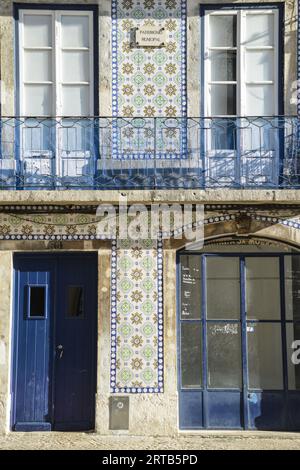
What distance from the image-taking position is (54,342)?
920 cm

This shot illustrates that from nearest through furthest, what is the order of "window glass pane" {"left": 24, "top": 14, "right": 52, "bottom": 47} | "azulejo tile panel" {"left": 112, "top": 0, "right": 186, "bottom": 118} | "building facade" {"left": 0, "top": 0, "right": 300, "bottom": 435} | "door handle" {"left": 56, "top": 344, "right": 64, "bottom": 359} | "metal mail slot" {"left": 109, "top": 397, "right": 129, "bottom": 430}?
"metal mail slot" {"left": 109, "top": 397, "right": 129, "bottom": 430} < "building facade" {"left": 0, "top": 0, "right": 300, "bottom": 435} < "door handle" {"left": 56, "top": 344, "right": 64, "bottom": 359} < "azulejo tile panel" {"left": 112, "top": 0, "right": 186, "bottom": 118} < "window glass pane" {"left": 24, "top": 14, "right": 52, "bottom": 47}

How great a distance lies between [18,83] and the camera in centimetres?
937

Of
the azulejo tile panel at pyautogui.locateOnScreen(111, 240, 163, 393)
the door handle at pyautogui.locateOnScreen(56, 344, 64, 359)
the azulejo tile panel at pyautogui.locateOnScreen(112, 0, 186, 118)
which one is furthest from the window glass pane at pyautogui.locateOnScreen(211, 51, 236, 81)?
the door handle at pyautogui.locateOnScreen(56, 344, 64, 359)

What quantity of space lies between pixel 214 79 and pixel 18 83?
232 centimetres

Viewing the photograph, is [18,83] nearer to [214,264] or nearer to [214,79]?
[214,79]

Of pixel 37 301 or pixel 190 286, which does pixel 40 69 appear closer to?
pixel 37 301

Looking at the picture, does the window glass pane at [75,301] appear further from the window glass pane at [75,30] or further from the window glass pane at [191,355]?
the window glass pane at [75,30]

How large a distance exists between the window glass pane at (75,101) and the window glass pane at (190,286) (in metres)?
2.10

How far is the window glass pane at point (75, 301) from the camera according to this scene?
30.5 ft

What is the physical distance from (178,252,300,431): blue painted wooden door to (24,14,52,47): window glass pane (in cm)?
302

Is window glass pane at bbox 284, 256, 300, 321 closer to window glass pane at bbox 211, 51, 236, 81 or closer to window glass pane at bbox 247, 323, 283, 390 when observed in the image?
window glass pane at bbox 247, 323, 283, 390

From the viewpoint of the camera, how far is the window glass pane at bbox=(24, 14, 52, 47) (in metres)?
9.38

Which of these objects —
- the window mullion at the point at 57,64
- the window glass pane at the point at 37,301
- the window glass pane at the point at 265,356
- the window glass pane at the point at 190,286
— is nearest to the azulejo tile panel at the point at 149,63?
the window mullion at the point at 57,64
